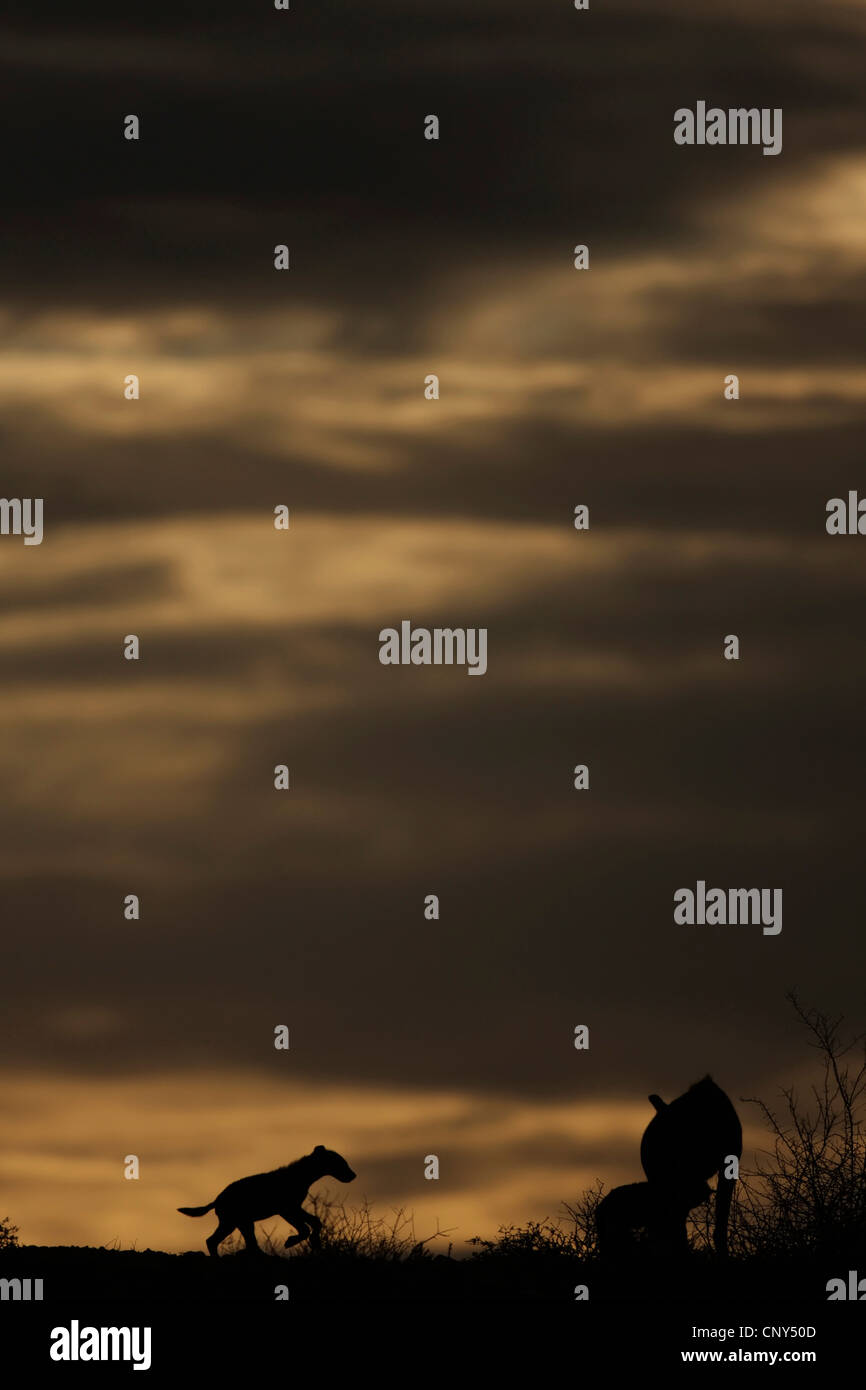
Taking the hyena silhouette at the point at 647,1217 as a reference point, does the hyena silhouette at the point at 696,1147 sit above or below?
above

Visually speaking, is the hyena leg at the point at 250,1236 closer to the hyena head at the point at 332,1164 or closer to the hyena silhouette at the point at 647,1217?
the hyena head at the point at 332,1164

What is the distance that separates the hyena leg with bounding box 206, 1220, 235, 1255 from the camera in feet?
88.4

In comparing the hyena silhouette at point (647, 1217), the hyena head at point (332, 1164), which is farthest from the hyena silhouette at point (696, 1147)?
the hyena head at point (332, 1164)

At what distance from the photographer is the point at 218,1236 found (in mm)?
27078

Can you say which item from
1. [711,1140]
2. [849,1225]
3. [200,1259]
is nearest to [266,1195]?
[200,1259]

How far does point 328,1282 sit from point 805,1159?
6567 mm

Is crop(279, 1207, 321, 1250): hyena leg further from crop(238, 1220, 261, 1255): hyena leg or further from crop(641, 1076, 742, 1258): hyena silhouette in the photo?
crop(641, 1076, 742, 1258): hyena silhouette

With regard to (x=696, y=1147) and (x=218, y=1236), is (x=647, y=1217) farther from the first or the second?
(x=218, y=1236)

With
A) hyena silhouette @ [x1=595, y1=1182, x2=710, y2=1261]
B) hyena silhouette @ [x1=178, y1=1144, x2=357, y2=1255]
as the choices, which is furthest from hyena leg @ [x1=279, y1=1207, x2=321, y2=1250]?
hyena silhouette @ [x1=595, y1=1182, x2=710, y2=1261]

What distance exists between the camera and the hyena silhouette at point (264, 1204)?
1053 inches

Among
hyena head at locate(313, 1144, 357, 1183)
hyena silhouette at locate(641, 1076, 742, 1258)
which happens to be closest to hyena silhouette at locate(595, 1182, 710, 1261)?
hyena silhouette at locate(641, 1076, 742, 1258)

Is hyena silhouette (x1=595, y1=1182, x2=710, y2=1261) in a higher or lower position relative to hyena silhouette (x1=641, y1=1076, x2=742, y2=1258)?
lower

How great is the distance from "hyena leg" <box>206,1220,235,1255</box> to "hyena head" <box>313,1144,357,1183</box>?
1384 mm
